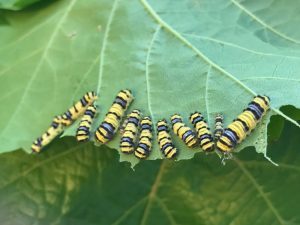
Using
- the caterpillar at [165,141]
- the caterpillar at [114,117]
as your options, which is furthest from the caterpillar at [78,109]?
the caterpillar at [165,141]

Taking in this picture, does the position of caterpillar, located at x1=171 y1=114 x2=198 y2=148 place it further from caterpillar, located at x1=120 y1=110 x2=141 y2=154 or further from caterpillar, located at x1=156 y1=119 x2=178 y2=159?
caterpillar, located at x1=120 y1=110 x2=141 y2=154

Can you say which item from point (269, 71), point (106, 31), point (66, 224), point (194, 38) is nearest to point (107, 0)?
point (106, 31)

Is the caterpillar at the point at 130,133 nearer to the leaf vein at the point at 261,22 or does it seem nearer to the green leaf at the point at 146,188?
the green leaf at the point at 146,188

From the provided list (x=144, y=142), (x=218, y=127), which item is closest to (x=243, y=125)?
(x=218, y=127)

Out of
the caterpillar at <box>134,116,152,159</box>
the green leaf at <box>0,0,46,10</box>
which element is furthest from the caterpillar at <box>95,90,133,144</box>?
the green leaf at <box>0,0,46,10</box>

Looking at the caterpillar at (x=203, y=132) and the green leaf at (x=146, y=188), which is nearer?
the caterpillar at (x=203, y=132)

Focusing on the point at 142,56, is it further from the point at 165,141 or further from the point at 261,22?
the point at 261,22
